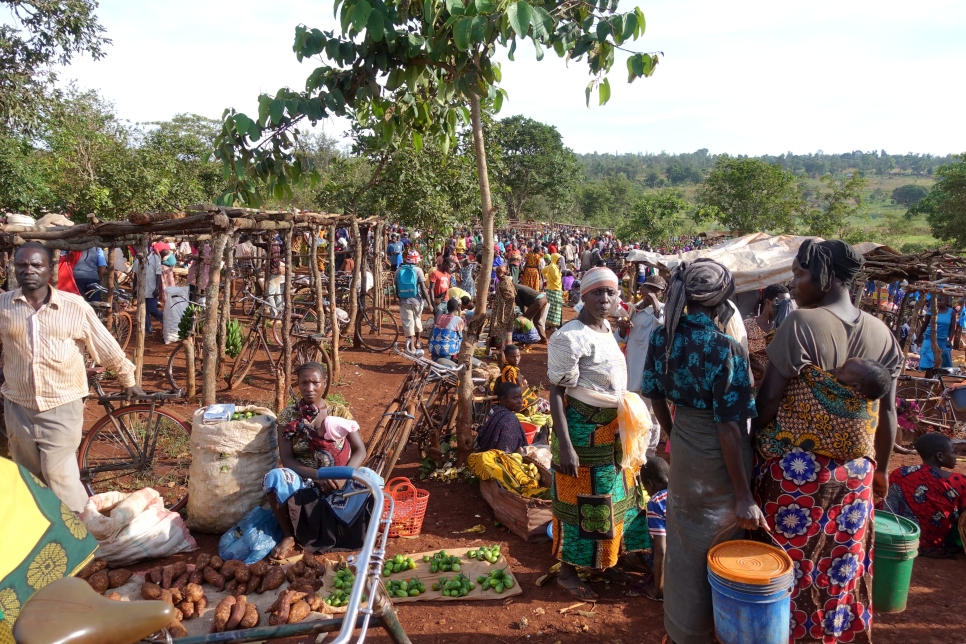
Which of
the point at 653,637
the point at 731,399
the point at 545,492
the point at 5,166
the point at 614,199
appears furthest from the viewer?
the point at 614,199

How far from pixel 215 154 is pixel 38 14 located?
1376 cm

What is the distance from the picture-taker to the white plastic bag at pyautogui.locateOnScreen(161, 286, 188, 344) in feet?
32.3

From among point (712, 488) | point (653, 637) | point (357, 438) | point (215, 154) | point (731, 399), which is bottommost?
point (653, 637)

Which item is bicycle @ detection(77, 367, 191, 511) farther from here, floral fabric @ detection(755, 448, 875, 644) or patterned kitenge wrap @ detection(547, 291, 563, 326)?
patterned kitenge wrap @ detection(547, 291, 563, 326)

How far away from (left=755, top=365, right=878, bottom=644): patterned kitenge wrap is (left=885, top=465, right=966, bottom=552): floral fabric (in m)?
2.16

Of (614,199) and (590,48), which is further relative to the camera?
(614,199)

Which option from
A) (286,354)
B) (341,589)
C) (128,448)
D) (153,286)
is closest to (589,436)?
(341,589)

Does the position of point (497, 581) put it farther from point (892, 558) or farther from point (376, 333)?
point (376, 333)

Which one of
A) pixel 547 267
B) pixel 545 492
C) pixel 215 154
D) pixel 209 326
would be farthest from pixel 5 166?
pixel 545 492

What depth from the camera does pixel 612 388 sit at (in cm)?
367

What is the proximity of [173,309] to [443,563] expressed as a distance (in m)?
7.54

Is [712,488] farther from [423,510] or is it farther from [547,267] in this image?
[547,267]

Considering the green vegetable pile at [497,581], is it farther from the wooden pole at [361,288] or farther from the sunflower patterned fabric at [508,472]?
the wooden pole at [361,288]

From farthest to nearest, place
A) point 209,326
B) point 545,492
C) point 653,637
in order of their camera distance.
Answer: point 209,326
point 545,492
point 653,637
